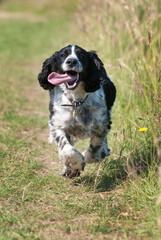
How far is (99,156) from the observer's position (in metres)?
4.08

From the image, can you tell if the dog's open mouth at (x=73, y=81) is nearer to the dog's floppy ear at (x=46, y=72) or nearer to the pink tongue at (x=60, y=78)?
the pink tongue at (x=60, y=78)

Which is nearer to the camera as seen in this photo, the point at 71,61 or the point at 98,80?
the point at 71,61

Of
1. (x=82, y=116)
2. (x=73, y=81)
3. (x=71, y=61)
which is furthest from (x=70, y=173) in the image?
(x=71, y=61)

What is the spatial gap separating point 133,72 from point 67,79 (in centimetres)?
61

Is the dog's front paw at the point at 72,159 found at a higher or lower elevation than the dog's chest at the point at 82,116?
lower

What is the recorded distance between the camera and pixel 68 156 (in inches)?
144

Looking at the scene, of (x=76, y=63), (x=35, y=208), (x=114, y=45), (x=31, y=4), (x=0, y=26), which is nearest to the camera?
(x=35, y=208)

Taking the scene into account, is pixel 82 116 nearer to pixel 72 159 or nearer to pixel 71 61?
pixel 72 159

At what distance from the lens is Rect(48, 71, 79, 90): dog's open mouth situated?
11.8 feet

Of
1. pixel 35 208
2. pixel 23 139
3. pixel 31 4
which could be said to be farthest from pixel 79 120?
pixel 31 4

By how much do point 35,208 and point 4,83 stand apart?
186 inches

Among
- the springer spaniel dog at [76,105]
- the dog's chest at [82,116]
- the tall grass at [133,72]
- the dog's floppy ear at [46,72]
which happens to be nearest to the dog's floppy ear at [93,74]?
the springer spaniel dog at [76,105]

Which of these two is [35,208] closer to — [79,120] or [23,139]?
[79,120]

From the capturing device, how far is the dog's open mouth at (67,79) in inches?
142
